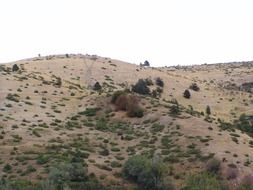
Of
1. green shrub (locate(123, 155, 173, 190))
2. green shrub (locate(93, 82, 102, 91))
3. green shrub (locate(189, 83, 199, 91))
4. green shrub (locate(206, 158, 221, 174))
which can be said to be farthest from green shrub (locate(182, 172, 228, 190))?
green shrub (locate(189, 83, 199, 91))

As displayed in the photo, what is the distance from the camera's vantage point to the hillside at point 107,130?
56906mm

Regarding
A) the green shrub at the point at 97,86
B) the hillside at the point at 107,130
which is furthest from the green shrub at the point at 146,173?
the green shrub at the point at 97,86

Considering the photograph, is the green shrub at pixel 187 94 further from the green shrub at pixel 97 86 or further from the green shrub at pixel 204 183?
the green shrub at pixel 204 183

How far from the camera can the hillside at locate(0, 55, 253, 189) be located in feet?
187

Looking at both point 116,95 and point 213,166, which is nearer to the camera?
point 213,166

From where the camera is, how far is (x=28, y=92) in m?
84.5

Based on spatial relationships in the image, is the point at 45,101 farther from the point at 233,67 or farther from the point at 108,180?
the point at 233,67

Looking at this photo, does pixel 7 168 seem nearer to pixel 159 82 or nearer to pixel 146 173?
pixel 146 173

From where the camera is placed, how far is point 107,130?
232 feet

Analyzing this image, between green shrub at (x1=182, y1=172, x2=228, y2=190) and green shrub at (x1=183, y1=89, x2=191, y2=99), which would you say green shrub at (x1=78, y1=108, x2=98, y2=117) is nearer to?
green shrub at (x1=182, y1=172, x2=228, y2=190)

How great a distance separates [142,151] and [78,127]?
11.5 m

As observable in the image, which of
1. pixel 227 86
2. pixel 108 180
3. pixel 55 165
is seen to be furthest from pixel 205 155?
pixel 227 86

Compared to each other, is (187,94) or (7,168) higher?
(187,94)

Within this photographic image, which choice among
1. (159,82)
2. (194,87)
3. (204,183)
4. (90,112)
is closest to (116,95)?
(90,112)
